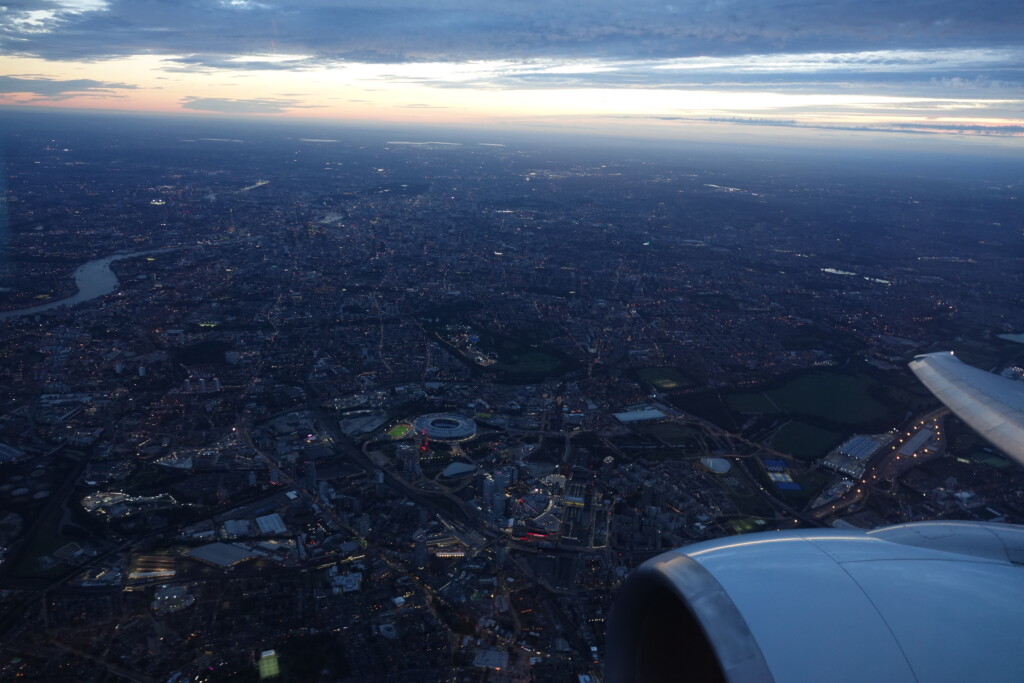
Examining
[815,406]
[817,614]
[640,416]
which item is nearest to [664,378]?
[640,416]

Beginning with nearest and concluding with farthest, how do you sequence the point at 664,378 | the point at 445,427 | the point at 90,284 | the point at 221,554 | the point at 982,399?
the point at 982,399 → the point at 221,554 → the point at 445,427 → the point at 664,378 → the point at 90,284

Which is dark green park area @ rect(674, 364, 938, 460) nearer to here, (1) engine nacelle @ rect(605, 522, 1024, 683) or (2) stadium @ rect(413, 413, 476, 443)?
(2) stadium @ rect(413, 413, 476, 443)

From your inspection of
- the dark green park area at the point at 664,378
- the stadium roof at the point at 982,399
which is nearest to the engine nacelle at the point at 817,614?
the stadium roof at the point at 982,399

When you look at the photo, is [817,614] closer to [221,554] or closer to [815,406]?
[221,554]

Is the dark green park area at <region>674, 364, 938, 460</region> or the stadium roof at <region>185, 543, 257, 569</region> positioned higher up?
the dark green park area at <region>674, 364, 938, 460</region>

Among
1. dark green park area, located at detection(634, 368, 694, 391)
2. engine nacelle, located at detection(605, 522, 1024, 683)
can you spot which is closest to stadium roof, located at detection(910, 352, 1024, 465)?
engine nacelle, located at detection(605, 522, 1024, 683)

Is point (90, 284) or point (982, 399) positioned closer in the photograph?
point (982, 399)

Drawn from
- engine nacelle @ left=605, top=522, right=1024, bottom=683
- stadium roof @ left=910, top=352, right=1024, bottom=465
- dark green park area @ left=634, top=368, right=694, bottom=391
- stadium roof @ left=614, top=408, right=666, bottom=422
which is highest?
engine nacelle @ left=605, top=522, right=1024, bottom=683
